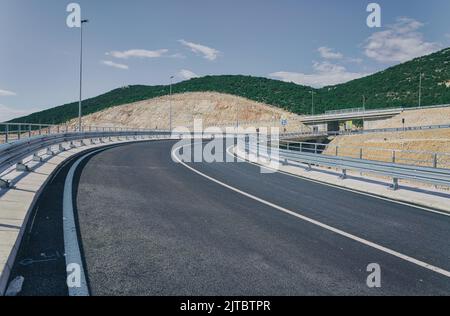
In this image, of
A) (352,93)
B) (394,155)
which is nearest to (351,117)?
(394,155)

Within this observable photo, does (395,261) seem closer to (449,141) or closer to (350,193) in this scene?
(350,193)

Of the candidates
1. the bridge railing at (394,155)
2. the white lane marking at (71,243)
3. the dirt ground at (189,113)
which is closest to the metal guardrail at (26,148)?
the white lane marking at (71,243)

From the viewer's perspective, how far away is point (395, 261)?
16.9 feet

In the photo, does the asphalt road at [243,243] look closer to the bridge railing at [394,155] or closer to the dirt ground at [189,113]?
the bridge railing at [394,155]

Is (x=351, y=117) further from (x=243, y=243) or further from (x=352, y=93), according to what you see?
(x=352, y=93)

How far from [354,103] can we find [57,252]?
162909 millimetres

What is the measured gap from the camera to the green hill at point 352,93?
13962 centimetres

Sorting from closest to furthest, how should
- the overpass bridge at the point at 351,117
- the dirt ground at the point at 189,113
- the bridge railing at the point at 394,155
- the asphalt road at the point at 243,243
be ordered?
the asphalt road at the point at 243,243 < the bridge railing at the point at 394,155 < the overpass bridge at the point at 351,117 < the dirt ground at the point at 189,113

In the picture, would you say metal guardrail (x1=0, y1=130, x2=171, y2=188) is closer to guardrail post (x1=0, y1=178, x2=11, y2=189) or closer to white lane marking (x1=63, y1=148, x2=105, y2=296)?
guardrail post (x1=0, y1=178, x2=11, y2=189)

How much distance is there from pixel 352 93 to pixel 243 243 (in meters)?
186

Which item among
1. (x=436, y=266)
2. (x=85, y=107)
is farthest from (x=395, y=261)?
(x=85, y=107)

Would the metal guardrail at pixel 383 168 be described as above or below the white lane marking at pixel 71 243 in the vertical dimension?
above

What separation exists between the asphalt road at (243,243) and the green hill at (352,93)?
428 ft

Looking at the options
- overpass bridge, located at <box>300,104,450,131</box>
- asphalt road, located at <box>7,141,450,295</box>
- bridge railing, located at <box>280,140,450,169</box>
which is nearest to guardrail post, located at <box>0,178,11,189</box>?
asphalt road, located at <box>7,141,450,295</box>
